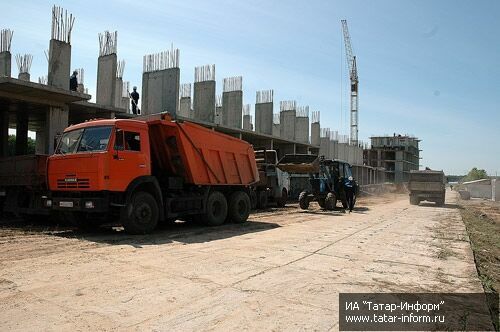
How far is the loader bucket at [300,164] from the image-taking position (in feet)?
66.7

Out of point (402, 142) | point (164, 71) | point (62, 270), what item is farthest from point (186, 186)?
point (402, 142)

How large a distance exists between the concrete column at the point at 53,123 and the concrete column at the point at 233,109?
12.9 metres

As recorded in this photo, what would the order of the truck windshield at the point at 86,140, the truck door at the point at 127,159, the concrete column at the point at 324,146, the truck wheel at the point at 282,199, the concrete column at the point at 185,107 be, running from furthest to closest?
the concrete column at the point at 324,146
the concrete column at the point at 185,107
the truck wheel at the point at 282,199
the truck windshield at the point at 86,140
the truck door at the point at 127,159

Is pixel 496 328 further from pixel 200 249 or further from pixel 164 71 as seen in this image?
pixel 164 71

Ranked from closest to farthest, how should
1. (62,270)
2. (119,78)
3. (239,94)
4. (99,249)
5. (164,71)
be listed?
(62,270), (99,249), (164,71), (119,78), (239,94)

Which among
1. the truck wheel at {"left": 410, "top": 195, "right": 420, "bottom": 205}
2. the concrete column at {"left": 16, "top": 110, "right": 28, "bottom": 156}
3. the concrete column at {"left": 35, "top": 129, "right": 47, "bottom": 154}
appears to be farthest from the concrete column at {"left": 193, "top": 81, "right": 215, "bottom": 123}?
the truck wheel at {"left": 410, "top": 195, "right": 420, "bottom": 205}

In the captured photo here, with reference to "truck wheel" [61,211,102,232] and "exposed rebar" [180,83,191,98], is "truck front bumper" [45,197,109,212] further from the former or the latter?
"exposed rebar" [180,83,191,98]

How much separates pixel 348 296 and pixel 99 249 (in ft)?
17.2

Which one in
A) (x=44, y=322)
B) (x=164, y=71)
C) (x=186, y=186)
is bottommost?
(x=44, y=322)

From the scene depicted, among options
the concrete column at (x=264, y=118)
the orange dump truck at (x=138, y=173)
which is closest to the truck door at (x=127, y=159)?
the orange dump truck at (x=138, y=173)

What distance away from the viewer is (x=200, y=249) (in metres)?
8.42

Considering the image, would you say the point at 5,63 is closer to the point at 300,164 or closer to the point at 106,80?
the point at 106,80

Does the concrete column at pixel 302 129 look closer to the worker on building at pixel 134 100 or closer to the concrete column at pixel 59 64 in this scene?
the worker on building at pixel 134 100

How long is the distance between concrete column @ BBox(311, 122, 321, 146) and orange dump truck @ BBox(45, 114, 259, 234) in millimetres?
29671
